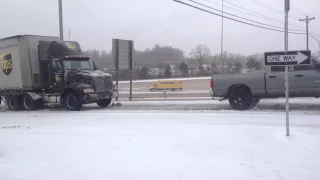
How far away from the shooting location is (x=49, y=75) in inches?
678

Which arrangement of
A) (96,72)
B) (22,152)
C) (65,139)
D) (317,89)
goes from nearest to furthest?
(22,152) → (65,139) → (317,89) → (96,72)

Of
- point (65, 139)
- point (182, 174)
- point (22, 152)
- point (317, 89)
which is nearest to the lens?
point (182, 174)

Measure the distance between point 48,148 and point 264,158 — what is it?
452cm

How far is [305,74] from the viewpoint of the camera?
44.7ft

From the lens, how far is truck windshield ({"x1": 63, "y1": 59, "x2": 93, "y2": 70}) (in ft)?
55.7

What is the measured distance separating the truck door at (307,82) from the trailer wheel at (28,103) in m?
12.9

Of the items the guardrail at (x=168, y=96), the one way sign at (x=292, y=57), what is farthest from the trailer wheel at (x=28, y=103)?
the one way sign at (x=292, y=57)

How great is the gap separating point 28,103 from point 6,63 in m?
2.57

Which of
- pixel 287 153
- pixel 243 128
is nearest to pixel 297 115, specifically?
pixel 243 128

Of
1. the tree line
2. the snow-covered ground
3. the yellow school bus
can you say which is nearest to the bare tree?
the tree line

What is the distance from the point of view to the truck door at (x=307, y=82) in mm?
13500

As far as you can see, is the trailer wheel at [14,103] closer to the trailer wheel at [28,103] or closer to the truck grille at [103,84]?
the trailer wheel at [28,103]

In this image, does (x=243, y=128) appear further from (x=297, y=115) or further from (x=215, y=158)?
(x=297, y=115)

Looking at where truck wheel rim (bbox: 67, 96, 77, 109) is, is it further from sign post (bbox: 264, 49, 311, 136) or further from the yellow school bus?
the yellow school bus
